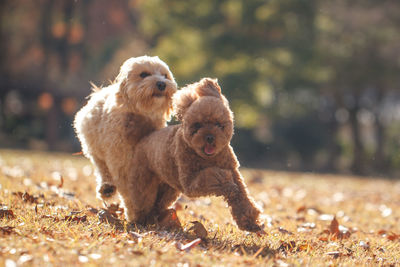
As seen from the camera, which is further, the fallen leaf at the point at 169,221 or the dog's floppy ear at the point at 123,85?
the dog's floppy ear at the point at 123,85

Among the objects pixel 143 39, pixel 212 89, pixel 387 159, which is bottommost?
pixel 387 159

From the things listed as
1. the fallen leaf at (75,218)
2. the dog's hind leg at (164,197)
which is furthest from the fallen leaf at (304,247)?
the fallen leaf at (75,218)

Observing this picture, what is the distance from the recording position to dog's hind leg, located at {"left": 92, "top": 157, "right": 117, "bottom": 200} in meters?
4.73

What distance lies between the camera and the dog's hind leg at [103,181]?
4730 millimetres

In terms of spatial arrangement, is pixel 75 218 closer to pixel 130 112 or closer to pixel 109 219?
pixel 109 219

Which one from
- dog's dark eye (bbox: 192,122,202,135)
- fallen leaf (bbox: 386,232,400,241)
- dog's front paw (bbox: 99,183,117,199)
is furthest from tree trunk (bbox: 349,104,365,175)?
dog's dark eye (bbox: 192,122,202,135)

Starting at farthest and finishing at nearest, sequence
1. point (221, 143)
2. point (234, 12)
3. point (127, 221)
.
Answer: point (234, 12) < point (127, 221) < point (221, 143)

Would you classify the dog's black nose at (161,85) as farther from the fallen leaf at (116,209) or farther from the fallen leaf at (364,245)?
the fallen leaf at (364,245)

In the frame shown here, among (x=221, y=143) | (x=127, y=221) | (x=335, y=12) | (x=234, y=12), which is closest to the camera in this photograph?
(x=221, y=143)

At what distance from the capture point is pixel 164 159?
154 inches

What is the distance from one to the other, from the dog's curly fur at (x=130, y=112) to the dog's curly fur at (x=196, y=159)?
0.23m

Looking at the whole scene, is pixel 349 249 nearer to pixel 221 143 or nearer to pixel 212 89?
pixel 221 143

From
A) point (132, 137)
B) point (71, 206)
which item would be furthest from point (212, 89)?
point (71, 206)

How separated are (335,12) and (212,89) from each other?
17268 mm
